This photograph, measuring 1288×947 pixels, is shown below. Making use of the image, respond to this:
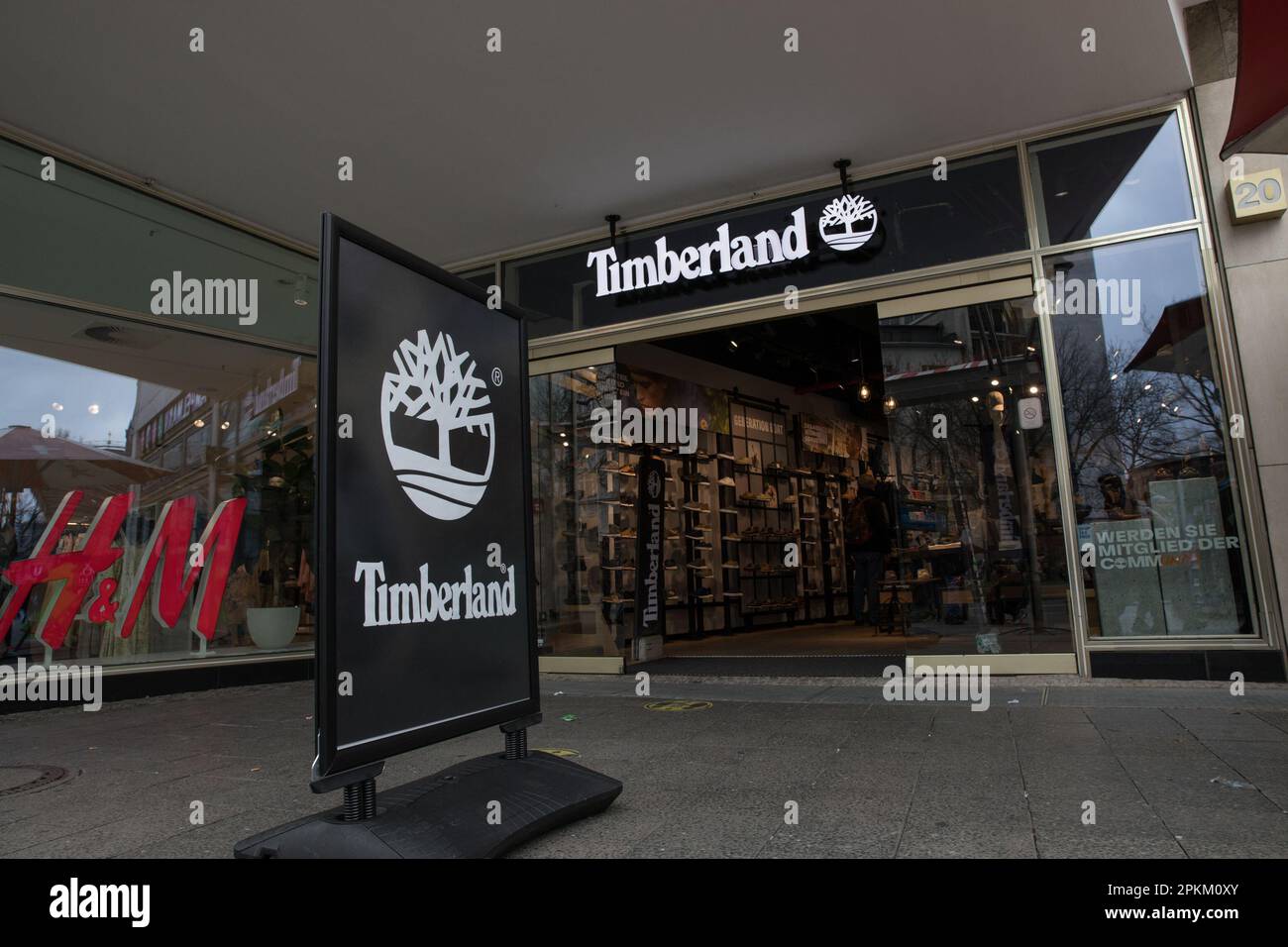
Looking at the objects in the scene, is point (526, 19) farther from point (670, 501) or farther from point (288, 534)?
point (670, 501)

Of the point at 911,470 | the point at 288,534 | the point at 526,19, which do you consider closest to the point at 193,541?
the point at 288,534

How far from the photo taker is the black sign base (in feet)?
8.05

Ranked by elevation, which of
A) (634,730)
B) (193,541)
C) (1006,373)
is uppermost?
(1006,373)

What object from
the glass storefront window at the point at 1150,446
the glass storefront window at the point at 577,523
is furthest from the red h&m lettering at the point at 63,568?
the glass storefront window at the point at 1150,446

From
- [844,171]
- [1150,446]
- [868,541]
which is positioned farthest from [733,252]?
[868,541]

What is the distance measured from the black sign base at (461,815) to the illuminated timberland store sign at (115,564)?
5037 mm

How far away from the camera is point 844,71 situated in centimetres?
595

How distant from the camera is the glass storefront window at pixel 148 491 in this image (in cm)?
648

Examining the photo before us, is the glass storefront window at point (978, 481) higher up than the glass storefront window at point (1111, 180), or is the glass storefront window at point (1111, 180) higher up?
the glass storefront window at point (1111, 180)

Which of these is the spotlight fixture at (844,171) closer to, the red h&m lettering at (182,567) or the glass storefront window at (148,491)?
the glass storefront window at (148,491)

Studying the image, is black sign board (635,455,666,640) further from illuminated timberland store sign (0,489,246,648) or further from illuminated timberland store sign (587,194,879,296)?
illuminated timberland store sign (0,489,246,648)
